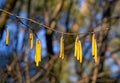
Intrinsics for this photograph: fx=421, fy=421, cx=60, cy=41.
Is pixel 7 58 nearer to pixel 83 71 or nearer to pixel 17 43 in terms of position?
pixel 17 43

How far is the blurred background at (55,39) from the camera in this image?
5.84m

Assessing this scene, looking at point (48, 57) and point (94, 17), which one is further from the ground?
point (94, 17)

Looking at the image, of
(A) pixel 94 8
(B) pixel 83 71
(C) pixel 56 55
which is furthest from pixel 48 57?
(A) pixel 94 8

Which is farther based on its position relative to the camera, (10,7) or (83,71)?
(83,71)

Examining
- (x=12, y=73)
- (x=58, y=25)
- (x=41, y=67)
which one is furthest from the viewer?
(x=58, y=25)

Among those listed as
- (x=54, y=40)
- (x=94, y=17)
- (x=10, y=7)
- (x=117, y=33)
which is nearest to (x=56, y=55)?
(x=54, y=40)

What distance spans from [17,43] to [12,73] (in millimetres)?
426

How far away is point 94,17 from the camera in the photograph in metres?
7.31

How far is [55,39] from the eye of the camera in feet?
24.0

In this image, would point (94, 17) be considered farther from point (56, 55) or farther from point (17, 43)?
point (17, 43)

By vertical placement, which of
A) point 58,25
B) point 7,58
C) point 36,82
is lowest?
point 36,82

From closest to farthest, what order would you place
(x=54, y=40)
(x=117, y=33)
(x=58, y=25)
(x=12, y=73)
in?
(x=12, y=73)
(x=54, y=40)
(x=58, y=25)
(x=117, y=33)

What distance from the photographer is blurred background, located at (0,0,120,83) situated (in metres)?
5.84

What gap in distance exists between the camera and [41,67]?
6.30m
